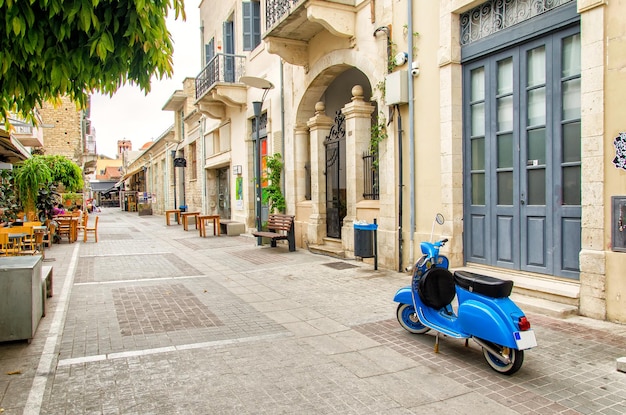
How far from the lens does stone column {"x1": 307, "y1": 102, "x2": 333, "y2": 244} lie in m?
11.8

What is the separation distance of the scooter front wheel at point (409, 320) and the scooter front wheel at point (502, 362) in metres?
0.95

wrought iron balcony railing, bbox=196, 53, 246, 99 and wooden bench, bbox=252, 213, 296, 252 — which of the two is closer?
wooden bench, bbox=252, 213, 296, 252

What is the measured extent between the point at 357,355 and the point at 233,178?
14.6 m

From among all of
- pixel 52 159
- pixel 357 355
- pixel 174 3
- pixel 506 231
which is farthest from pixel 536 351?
pixel 52 159

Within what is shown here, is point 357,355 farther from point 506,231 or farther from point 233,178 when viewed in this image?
point 233,178

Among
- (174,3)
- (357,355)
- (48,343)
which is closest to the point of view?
(174,3)

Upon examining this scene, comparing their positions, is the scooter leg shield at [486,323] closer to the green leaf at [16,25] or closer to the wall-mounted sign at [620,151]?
the wall-mounted sign at [620,151]

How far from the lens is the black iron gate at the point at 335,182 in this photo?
1183cm

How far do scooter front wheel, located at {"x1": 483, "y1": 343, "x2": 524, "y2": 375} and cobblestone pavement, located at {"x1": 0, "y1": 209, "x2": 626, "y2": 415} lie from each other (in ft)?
0.21

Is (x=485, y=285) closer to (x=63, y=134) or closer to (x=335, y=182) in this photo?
(x=335, y=182)

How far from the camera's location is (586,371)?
3.96 metres

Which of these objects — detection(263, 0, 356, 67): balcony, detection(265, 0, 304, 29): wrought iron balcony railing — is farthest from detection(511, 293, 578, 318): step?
detection(265, 0, 304, 29): wrought iron balcony railing

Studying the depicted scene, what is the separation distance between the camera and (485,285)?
4.02 m

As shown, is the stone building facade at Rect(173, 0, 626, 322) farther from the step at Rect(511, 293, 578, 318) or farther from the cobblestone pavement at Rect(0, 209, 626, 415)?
the cobblestone pavement at Rect(0, 209, 626, 415)
